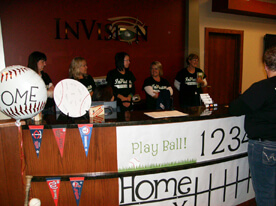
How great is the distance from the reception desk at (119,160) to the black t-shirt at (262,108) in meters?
0.29

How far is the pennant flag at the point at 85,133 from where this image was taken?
1.56m

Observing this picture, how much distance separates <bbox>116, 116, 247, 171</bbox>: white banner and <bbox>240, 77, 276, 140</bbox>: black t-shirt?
281 mm

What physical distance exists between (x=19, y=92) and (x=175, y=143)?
3.91 ft

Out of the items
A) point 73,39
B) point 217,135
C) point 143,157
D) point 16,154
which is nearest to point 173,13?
point 73,39

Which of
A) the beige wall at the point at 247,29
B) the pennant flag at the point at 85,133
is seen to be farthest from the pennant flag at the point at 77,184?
the beige wall at the point at 247,29

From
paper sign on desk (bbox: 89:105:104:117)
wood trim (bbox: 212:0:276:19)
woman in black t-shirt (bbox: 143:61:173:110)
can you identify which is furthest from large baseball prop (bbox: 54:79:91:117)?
wood trim (bbox: 212:0:276:19)

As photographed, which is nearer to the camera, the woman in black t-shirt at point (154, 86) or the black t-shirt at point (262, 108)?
the black t-shirt at point (262, 108)

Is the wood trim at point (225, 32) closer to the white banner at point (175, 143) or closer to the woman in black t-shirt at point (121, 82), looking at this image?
the woman in black t-shirt at point (121, 82)

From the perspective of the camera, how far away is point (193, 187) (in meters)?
1.81

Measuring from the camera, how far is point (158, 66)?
10.2 ft

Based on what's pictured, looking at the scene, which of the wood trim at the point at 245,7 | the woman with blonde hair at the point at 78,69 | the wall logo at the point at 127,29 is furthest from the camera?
the wood trim at the point at 245,7

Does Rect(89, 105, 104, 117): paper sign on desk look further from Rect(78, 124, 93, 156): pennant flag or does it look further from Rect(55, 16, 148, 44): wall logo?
Rect(55, 16, 148, 44): wall logo

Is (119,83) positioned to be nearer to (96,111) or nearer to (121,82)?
(121,82)

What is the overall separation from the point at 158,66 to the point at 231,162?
1.69 meters
